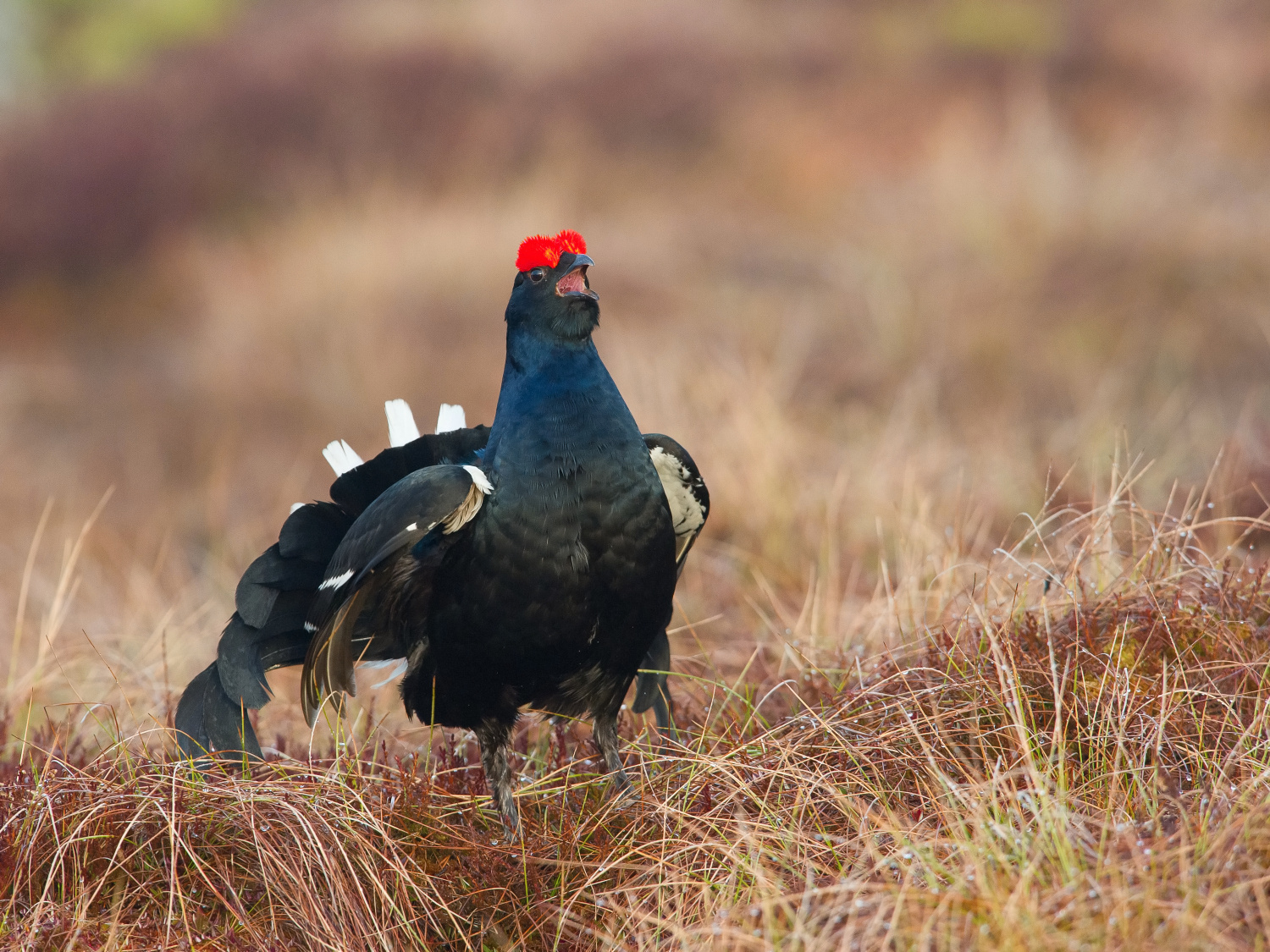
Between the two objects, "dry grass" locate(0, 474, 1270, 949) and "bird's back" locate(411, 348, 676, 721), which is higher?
"bird's back" locate(411, 348, 676, 721)

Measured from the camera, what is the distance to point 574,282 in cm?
266

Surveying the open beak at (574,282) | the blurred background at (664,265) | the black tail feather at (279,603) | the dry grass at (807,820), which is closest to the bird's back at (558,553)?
the open beak at (574,282)

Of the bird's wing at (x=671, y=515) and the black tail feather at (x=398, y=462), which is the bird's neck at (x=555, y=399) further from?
the black tail feather at (x=398, y=462)

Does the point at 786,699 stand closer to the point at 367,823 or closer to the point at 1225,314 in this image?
the point at 367,823

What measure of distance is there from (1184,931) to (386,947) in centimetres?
128

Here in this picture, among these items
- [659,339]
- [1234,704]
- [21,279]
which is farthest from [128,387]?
[1234,704]

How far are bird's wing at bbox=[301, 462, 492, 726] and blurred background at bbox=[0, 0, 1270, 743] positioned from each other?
99 cm

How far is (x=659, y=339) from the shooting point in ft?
25.0

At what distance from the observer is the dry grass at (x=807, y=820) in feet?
6.01

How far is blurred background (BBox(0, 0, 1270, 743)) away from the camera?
185 inches

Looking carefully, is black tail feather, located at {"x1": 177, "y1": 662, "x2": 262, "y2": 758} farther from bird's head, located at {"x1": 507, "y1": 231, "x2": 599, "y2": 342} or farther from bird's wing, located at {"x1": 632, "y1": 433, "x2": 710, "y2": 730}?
bird's head, located at {"x1": 507, "y1": 231, "x2": 599, "y2": 342}

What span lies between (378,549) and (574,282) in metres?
0.72

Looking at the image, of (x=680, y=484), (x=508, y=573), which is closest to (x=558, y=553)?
(x=508, y=573)

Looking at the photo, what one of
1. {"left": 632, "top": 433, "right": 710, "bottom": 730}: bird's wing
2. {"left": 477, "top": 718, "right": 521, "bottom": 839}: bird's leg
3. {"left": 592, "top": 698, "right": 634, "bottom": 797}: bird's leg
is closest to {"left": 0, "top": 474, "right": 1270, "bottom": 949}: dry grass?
{"left": 477, "top": 718, "right": 521, "bottom": 839}: bird's leg
